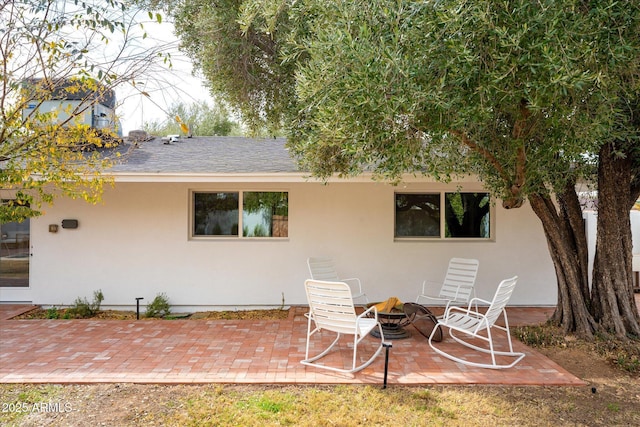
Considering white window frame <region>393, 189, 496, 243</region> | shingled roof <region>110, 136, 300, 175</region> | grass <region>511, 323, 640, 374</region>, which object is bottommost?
grass <region>511, 323, 640, 374</region>

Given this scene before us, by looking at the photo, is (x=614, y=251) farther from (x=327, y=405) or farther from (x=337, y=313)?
(x=327, y=405)

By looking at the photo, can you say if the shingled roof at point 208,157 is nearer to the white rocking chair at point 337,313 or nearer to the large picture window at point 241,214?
the large picture window at point 241,214

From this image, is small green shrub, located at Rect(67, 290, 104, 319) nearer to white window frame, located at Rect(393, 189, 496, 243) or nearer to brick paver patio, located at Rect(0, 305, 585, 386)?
brick paver patio, located at Rect(0, 305, 585, 386)

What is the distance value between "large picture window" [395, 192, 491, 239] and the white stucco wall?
0.77 ft

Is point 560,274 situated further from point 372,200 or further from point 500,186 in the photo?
point 372,200

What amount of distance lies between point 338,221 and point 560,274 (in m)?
3.86

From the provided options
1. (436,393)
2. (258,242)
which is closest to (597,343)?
(436,393)

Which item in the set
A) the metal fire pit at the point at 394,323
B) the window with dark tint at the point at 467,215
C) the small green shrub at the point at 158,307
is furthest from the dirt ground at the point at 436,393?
the window with dark tint at the point at 467,215

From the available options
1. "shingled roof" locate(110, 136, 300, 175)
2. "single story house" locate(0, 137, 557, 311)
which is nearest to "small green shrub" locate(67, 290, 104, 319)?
"single story house" locate(0, 137, 557, 311)

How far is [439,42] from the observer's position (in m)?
3.58

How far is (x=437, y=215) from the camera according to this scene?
8.03 meters

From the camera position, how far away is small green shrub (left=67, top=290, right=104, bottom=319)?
724 cm

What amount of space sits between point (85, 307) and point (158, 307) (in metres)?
1.34

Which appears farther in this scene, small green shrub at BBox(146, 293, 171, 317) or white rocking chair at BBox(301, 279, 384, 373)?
small green shrub at BBox(146, 293, 171, 317)
